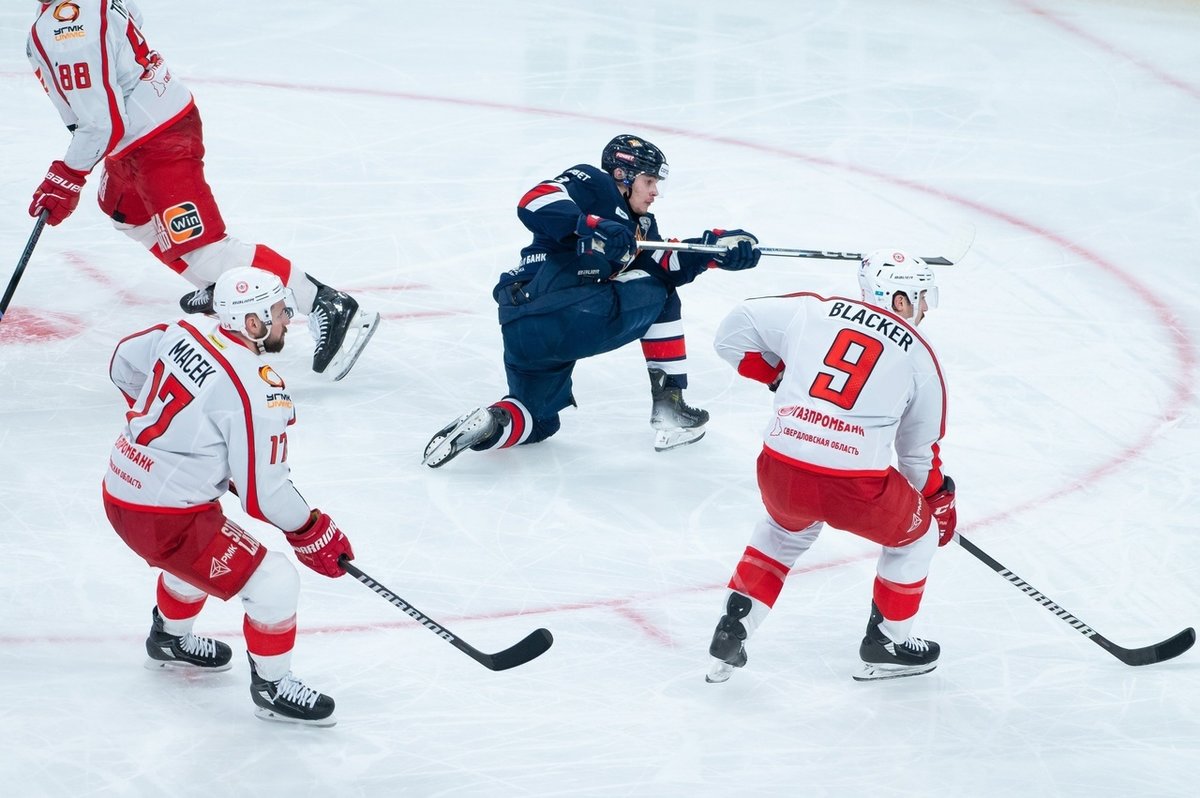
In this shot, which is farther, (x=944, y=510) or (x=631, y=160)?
(x=631, y=160)

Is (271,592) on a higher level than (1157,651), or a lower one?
higher

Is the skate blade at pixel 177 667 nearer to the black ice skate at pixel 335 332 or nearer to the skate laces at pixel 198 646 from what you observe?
the skate laces at pixel 198 646

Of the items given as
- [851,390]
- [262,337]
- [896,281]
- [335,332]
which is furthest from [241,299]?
[335,332]

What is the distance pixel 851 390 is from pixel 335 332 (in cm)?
209

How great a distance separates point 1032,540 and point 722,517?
79cm

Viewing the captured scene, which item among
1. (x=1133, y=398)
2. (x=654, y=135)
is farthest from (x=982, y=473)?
(x=654, y=135)

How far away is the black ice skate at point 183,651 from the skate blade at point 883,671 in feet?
4.39

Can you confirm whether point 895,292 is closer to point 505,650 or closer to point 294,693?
point 505,650

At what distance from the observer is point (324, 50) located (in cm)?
802

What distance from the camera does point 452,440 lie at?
4117 millimetres

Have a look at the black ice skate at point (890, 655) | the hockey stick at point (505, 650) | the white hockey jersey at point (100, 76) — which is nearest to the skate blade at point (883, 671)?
the black ice skate at point (890, 655)

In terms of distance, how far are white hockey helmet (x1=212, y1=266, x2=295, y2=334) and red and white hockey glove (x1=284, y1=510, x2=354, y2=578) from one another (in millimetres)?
384

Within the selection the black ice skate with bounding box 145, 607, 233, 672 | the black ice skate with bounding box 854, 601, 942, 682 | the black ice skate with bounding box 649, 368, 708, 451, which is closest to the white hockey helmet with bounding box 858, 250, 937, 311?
the black ice skate with bounding box 854, 601, 942, 682

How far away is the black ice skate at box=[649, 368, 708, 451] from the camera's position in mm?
4359
